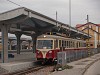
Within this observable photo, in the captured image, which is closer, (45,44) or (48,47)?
(48,47)

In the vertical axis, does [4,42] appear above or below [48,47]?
above

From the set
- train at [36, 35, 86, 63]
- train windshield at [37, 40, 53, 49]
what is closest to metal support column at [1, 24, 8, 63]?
train at [36, 35, 86, 63]

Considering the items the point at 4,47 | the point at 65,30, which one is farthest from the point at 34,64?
the point at 65,30

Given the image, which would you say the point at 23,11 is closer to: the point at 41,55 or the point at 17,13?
the point at 17,13

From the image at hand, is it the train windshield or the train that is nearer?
the train

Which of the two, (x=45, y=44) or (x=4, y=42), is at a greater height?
(x=4, y=42)

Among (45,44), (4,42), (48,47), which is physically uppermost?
(4,42)

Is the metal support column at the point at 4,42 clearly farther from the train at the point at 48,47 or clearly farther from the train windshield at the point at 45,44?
the train windshield at the point at 45,44

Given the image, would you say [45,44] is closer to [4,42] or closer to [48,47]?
[48,47]

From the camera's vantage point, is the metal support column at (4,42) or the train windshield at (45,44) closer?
the metal support column at (4,42)

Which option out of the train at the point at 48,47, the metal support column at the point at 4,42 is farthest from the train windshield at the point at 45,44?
the metal support column at the point at 4,42

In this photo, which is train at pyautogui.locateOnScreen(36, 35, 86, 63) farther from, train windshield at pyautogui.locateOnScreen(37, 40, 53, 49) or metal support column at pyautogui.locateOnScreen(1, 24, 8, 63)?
metal support column at pyautogui.locateOnScreen(1, 24, 8, 63)

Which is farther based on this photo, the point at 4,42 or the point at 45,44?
the point at 45,44

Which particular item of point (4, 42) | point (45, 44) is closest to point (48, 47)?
point (45, 44)
